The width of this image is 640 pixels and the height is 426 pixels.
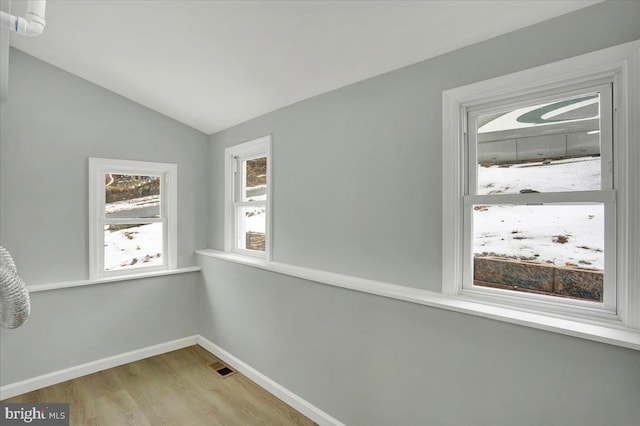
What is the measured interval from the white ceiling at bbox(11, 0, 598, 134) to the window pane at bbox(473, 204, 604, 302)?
2.74ft

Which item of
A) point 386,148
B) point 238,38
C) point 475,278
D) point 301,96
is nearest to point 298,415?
point 475,278

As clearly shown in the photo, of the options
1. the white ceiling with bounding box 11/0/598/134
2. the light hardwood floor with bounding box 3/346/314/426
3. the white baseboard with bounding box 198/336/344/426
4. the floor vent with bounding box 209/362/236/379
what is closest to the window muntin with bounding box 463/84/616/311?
the white ceiling with bounding box 11/0/598/134

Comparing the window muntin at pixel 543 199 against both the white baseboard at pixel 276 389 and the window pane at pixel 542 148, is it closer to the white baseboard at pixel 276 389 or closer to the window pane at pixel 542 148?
the window pane at pixel 542 148

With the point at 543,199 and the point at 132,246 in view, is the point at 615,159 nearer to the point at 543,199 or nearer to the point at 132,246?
the point at 543,199

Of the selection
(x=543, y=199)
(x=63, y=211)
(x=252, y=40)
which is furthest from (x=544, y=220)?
(x=63, y=211)

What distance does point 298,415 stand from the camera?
2268mm

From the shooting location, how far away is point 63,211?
276 cm

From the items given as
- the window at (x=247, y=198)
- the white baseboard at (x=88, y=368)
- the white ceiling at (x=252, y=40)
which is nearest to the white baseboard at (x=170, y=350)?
the white baseboard at (x=88, y=368)

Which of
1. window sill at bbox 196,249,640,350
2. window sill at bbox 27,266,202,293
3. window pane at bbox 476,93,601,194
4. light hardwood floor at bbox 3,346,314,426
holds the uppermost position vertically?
window pane at bbox 476,93,601,194

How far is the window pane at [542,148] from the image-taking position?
1362 mm

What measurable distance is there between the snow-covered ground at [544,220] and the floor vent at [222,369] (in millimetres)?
2323

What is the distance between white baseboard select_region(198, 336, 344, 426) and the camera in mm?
2157

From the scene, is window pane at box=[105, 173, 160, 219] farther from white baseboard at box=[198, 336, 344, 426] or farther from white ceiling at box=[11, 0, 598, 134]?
white baseboard at box=[198, 336, 344, 426]

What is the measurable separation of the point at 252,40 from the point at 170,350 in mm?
2964
